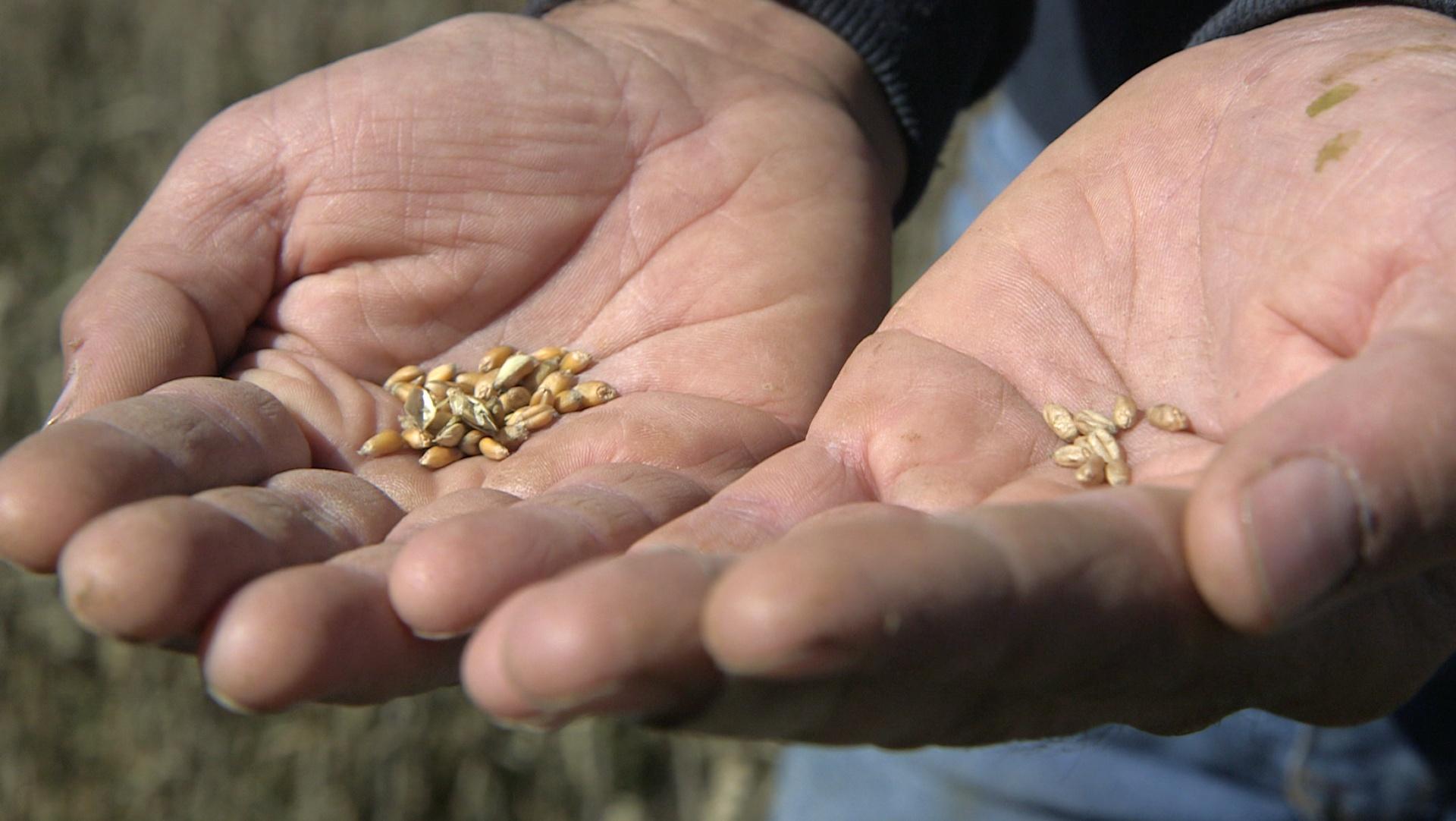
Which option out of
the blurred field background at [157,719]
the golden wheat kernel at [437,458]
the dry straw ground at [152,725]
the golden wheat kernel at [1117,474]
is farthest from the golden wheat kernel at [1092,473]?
the dry straw ground at [152,725]

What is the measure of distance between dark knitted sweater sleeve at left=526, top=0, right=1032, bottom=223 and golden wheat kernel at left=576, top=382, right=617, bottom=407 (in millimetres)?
977

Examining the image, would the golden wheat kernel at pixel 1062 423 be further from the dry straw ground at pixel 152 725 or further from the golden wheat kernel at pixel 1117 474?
the dry straw ground at pixel 152 725

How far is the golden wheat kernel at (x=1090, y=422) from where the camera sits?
164cm

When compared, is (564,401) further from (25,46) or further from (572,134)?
(25,46)

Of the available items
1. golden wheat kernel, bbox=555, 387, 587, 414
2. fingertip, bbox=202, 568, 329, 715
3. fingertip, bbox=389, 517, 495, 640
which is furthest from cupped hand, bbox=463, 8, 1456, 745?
golden wheat kernel, bbox=555, 387, 587, 414

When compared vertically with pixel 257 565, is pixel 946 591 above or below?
above

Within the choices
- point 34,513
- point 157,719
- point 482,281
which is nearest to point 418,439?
point 482,281

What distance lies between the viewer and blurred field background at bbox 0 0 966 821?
306 centimetres

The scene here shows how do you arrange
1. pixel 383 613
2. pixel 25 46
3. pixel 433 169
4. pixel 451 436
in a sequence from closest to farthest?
pixel 383 613, pixel 451 436, pixel 433 169, pixel 25 46

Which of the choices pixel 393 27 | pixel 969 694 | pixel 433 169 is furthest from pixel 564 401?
pixel 393 27

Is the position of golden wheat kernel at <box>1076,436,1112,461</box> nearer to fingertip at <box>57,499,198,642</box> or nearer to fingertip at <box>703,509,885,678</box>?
fingertip at <box>703,509,885,678</box>

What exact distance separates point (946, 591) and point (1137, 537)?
0.22 meters

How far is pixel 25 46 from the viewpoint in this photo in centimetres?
411

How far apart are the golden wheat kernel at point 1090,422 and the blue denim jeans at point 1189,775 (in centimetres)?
107
